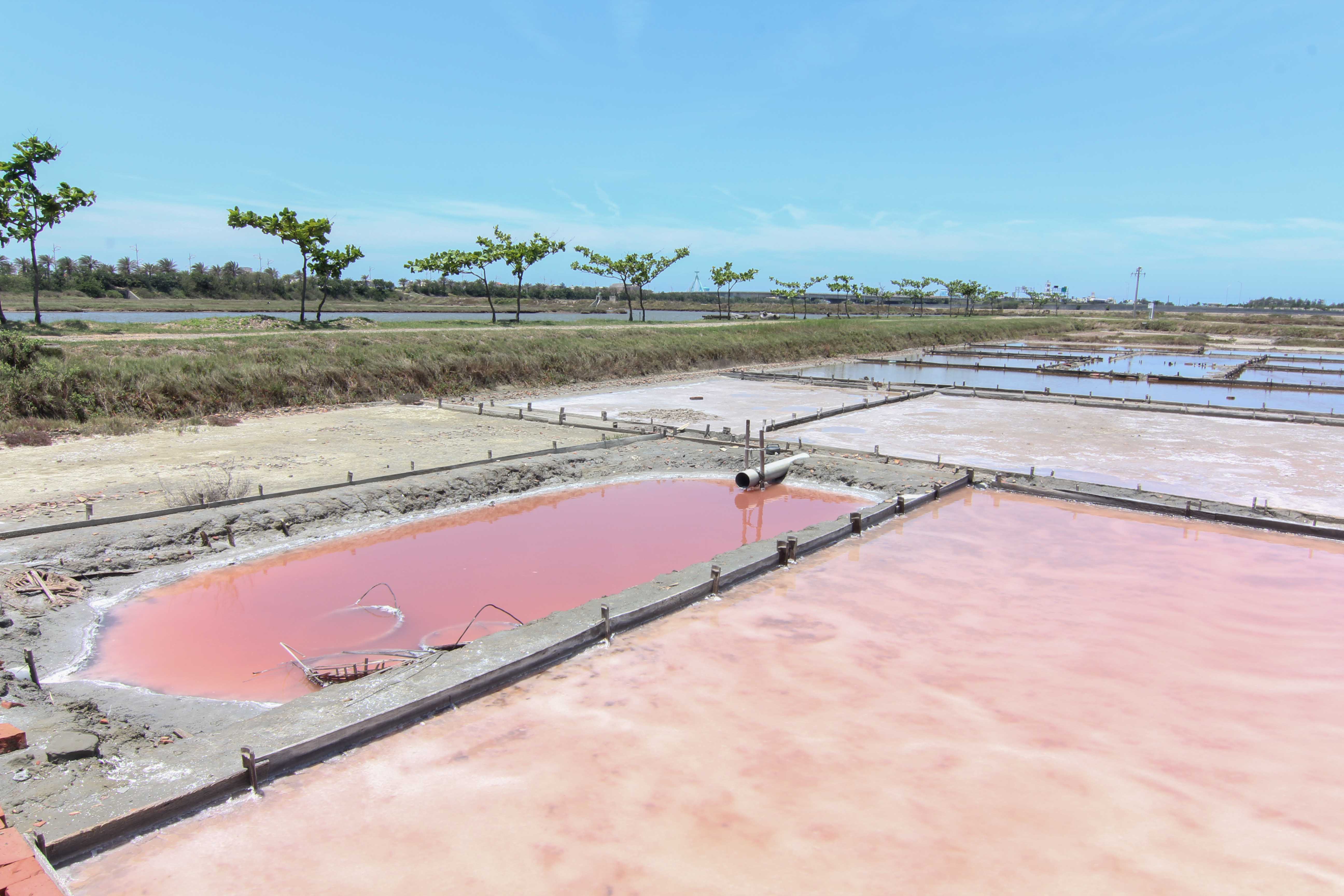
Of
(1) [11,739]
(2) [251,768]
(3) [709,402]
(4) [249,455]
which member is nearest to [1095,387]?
(3) [709,402]

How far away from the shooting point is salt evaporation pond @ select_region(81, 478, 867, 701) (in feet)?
21.3

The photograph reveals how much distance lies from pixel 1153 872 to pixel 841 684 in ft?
7.58

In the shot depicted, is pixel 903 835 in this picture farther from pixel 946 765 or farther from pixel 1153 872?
pixel 1153 872

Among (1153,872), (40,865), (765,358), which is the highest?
(765,358)

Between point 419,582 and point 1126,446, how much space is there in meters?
13.7

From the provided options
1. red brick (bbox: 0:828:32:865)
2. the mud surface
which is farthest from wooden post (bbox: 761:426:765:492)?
red brick (bbox: 0:828:32:865)

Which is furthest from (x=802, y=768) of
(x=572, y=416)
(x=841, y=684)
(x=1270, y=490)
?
(x=572, y=416)

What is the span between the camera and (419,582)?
8.33 metres

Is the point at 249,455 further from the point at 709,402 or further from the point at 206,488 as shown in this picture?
the point at 709,402

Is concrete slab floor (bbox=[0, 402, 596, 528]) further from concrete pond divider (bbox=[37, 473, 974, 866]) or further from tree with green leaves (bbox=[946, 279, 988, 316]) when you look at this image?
tree with green leaves (bbox=[946, 279, 988, 316])

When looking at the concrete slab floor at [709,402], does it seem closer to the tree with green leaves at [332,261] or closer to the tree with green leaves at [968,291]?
the tree with green leaves at [332,261]

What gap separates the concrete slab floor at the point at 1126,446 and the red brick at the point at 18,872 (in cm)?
1272

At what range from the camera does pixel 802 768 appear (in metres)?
4.98

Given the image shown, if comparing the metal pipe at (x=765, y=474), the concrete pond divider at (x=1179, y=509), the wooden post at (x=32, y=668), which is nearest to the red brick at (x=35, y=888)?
the wooden post at (x=32, y=668)
